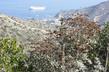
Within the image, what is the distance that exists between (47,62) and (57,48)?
3.07 m

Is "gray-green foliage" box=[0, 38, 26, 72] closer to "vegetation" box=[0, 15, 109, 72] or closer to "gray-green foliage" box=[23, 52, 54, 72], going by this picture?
"vegetation" box=[0, 15, 109, 72]

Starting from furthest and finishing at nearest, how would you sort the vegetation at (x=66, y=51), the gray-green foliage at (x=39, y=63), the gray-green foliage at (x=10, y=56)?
1. the gray-green foliage at (x=10, y=56)
2. the gray-green foliage at (x=39, y=63)
3. the vegetation at (x=66, y=51)

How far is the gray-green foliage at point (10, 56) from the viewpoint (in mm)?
41706

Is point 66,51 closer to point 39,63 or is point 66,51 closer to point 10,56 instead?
point 39,63

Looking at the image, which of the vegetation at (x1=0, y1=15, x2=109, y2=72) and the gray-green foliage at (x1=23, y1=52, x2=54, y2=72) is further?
the gray-green foliage at (x1=23, y1=52, x2=54, y2=72)

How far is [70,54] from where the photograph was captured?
34656 mm

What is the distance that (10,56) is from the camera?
43.8 metres

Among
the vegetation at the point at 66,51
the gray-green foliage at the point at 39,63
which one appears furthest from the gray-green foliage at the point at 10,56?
the gray-green foliage at the point at 39,63

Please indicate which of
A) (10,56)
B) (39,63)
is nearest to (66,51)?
(39,63)

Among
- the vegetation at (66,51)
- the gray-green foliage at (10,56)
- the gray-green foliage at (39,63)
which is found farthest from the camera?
the gray-green foliage at (10,56)

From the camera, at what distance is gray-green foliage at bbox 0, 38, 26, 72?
137 ft

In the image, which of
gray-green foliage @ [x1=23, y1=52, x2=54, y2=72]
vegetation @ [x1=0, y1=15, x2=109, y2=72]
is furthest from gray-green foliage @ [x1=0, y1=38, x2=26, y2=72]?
gray-green foliage @ [x1=23, y1=52, x2=54, y2=72]

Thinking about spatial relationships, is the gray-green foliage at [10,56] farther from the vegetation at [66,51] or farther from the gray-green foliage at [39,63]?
the gray-green foliage at [39,63]

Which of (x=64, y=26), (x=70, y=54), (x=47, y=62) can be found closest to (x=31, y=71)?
(x=47, y=62)
